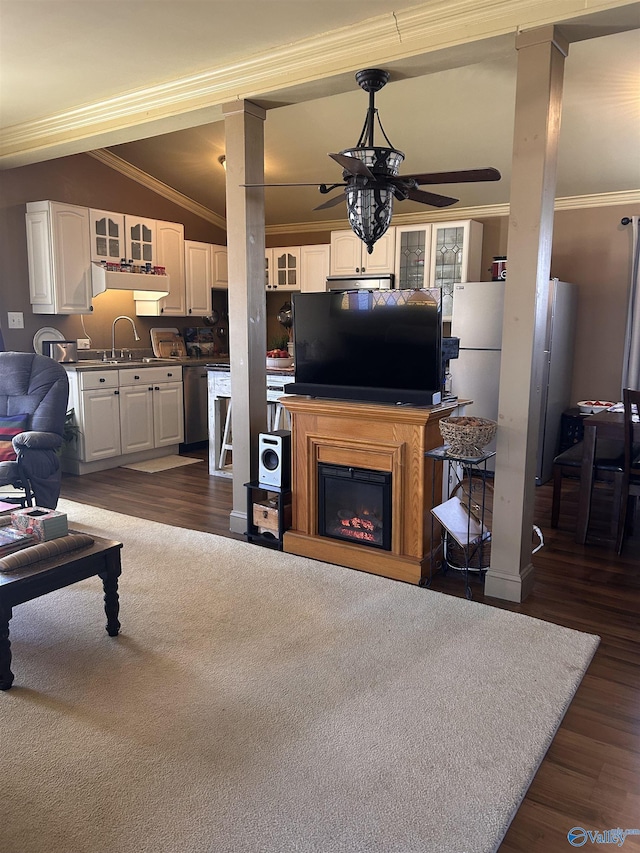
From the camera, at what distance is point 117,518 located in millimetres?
4250

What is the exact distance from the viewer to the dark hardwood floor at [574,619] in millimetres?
1789

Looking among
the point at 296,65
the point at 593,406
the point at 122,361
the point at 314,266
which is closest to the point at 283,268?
the point at 314,266

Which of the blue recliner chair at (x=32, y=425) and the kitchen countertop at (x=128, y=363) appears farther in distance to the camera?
the kitchen countertop at (x=128, y=363)

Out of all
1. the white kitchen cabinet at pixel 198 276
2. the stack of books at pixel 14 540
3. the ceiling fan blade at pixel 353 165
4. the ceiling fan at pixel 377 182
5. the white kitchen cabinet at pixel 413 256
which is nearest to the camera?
the stack of books at pixel 14 540

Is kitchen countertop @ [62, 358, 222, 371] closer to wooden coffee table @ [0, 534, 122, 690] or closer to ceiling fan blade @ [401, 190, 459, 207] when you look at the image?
ceiling fan blade @ [401, 190, 459, 207]

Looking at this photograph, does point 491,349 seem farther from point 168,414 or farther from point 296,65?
point 168,414

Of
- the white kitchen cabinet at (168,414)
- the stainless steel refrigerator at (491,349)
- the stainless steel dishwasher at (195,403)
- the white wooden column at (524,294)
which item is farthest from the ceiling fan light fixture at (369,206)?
the stainless steel dishwasher at (195,403)

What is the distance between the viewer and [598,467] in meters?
3.89

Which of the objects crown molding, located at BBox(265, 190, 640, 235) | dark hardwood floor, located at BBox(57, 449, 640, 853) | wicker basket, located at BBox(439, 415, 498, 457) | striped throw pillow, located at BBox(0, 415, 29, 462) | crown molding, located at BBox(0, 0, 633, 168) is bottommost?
dark hardwood floor, located at BBox(57, 449, 640, 853)

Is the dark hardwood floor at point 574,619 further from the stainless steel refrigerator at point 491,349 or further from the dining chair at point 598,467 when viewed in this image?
the stainless steel refrigerator at point 491,349

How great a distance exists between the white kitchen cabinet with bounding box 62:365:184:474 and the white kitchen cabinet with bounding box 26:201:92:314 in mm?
748

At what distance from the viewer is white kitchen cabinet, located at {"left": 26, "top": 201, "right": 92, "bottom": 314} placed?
17.9 feet

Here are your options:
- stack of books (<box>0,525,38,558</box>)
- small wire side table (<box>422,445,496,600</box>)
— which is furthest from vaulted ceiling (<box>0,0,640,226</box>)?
stack of books (<box>0,525,38,558</box>)

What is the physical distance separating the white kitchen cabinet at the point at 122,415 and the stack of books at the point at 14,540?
2.84 meters
